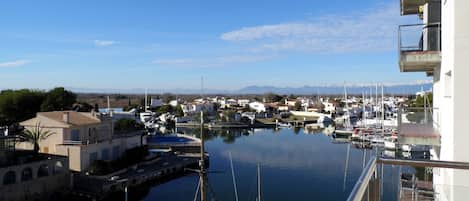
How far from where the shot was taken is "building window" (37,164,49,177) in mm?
18375

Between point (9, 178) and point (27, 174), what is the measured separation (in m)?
0.89

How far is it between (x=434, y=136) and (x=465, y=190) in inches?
128

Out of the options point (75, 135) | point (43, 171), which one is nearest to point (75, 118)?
point (75, 135)

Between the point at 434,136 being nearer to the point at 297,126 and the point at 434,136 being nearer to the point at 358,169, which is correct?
the point at 358,169

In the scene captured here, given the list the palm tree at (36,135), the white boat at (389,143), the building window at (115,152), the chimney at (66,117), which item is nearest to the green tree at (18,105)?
the palm tree at (36,135)

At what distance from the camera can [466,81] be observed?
4.09 metres

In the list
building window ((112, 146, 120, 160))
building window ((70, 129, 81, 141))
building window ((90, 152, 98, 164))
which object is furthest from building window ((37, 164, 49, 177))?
building window ((112, 146, 120, 160))

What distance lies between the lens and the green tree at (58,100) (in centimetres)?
3281

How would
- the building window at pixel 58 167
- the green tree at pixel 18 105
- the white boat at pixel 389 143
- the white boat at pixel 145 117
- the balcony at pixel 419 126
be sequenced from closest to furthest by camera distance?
the balcony at pixel 419 126 → the building window at pixel 58 167 → the green tree at pixel 18 105 → the white boat at pixel 389 143 → the white boat at pixel 145 117

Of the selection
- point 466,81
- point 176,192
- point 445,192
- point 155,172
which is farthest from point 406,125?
point 155,172

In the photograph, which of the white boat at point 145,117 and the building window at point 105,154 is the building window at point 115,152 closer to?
the building window at point 105,154

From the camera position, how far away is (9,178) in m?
16.8

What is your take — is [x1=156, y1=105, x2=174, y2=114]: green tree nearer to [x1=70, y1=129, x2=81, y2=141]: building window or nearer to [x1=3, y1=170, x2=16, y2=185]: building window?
[x1=70, y1=129, x2=81, y2=141]: building window

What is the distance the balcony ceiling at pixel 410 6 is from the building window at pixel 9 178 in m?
16.4
